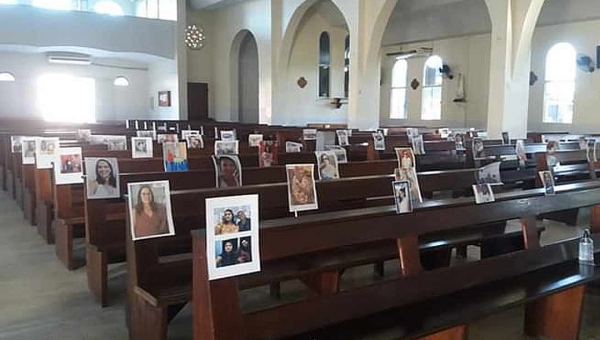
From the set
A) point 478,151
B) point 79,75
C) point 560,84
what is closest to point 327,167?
point 478,151

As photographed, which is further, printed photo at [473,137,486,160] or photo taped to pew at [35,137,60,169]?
printed photo at [473,137,486,160]

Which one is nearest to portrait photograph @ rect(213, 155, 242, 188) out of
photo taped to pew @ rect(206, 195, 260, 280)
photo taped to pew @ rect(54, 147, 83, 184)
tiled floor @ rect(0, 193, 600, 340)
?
tiled floor @ rect(0, 193, 600, 340)

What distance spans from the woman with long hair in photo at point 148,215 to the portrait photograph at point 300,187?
0.57 m

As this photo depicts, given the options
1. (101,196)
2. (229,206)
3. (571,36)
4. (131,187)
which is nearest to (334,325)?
(229,206)

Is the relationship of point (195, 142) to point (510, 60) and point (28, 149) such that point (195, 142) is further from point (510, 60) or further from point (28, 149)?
point (510, 60)

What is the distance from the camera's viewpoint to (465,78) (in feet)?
Answer: 43.1

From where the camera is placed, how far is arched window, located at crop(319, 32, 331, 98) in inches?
548

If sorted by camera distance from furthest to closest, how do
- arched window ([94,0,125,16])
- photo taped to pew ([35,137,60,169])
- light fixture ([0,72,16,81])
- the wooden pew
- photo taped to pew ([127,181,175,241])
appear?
arched window ([94,0,125,16])
light fixture ([0,72,16,81])
photo taped to pew ([35,137,60,169])
photo taped to pew ([127,181,175,241])
the wooden pew

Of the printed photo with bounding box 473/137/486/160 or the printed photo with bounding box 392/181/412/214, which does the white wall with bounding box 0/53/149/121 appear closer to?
the printed photo with bounding box 473/137/486/160

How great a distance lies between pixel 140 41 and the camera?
13.2 m

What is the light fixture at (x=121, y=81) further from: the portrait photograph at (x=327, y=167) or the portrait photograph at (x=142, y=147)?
the portrait photograph at (x=327, y=167)

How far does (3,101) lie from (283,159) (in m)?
11.7

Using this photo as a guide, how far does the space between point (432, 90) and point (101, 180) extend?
12.3m

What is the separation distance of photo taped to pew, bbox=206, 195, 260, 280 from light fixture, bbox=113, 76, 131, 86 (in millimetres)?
14655
